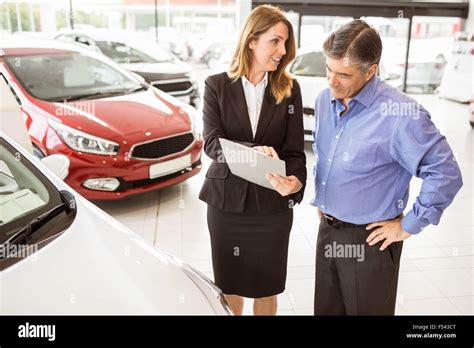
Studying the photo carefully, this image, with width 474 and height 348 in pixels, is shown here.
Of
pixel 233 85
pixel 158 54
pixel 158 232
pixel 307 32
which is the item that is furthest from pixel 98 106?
pixel 307 32

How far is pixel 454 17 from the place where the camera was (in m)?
9.77

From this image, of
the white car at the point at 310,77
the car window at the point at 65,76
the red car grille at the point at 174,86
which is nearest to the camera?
the car window at the point at 65,76

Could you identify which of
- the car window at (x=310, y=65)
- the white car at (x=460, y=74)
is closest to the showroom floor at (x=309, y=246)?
the car window at (x=310, y=65)

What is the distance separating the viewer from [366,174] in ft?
5.13

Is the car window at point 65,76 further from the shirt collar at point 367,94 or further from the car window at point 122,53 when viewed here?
the shirt collar at point 367,94

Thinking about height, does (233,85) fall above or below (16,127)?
above

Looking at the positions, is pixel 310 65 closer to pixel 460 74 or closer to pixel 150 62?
pixel 150 62

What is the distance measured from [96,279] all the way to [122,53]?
6314mm

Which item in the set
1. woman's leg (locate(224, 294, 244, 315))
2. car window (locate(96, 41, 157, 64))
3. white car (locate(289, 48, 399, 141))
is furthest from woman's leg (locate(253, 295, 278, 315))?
car window (locate(96, 41, 157, 64))

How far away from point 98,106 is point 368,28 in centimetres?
289

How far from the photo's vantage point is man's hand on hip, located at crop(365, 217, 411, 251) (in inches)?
62.1

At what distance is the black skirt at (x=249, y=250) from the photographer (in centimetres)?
204

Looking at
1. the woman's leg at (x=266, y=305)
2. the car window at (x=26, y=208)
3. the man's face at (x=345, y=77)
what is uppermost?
the man's face at (x=345, y=77)

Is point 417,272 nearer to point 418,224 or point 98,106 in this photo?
point 418,224
